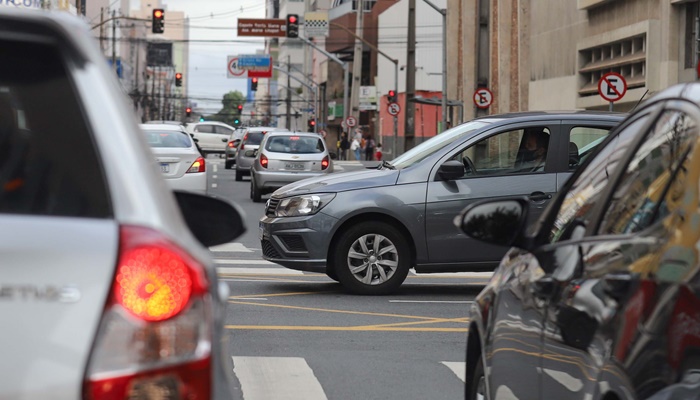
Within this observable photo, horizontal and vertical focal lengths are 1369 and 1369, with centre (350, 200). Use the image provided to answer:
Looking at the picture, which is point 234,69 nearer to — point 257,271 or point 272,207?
point 257,271

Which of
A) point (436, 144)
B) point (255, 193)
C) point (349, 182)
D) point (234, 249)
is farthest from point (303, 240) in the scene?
point (255, 193)

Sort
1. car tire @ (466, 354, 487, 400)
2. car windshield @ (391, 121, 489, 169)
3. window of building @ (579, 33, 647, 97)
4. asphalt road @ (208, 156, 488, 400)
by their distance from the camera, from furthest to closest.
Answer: window of building @ (579, 33, 647, 97) → car windshield @ (391, 121, 489, 169) → asphalt road @ (208, 156, 488, 400) → car tire @ (466, 354, 487, 400)

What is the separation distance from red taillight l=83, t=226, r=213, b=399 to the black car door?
1.09 metres

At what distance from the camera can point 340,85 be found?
12056cm

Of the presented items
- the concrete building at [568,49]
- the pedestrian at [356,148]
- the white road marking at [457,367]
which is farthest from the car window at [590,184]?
the pedestrian at [356,148]

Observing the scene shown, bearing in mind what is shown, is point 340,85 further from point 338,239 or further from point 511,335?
point 511,335

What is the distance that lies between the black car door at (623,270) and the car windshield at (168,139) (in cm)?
1840

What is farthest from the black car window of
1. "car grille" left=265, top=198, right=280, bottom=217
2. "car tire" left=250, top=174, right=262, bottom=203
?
"car tire" left=250, top=174, right=262, bottom=203

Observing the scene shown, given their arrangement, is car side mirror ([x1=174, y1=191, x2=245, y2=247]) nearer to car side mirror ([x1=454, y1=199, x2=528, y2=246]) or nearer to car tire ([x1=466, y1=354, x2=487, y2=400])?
car side mirror ([x1=454, y1=199, x2=528, y2=246])

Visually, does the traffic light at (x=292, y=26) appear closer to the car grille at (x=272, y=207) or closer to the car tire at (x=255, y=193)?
the car tire at (x=255, y=193)

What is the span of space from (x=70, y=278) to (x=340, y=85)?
4660 inches

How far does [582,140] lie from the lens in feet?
41.7

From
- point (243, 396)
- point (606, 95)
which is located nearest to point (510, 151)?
point (243, 396)

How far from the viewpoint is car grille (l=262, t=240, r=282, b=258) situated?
1302 centimetres
